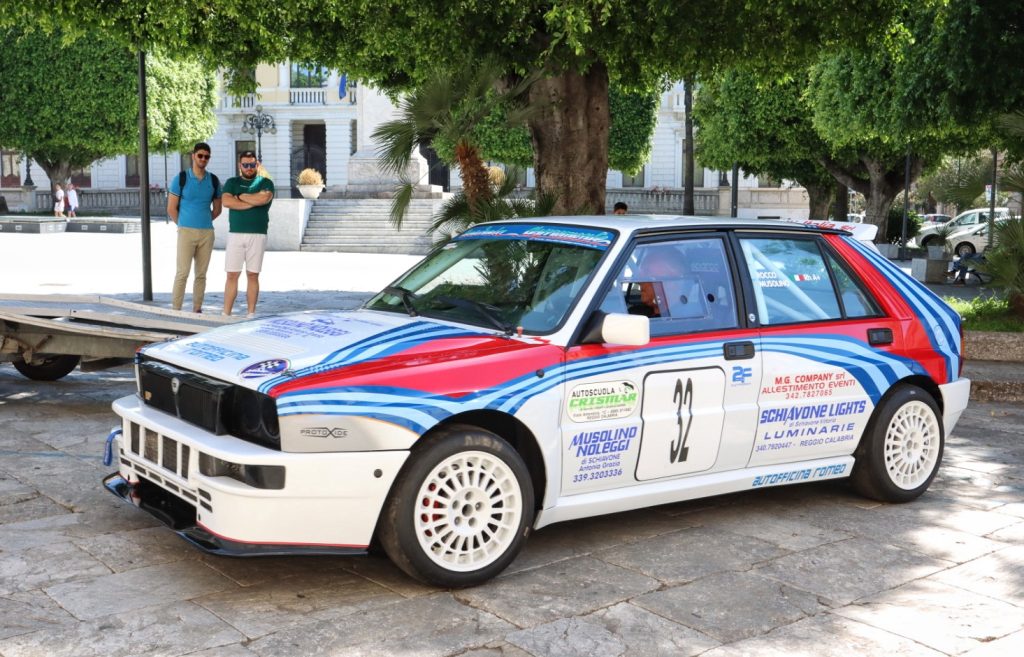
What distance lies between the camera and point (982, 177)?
14.3 metres

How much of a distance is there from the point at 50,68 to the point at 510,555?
43472 mm

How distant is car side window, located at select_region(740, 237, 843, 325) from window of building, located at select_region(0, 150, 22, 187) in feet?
212

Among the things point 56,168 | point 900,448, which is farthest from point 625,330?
point 56,168

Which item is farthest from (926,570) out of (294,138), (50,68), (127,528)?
(294,138)

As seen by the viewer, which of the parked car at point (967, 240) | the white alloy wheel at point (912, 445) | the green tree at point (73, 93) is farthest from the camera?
the green tree at point (73, 93)

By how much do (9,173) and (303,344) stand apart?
66.3m

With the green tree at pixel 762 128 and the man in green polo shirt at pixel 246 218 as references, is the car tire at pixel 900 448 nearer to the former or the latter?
the man in green polo shirt at pixel 246 218

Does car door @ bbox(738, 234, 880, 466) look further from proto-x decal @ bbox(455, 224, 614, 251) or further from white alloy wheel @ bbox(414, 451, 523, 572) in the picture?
white alloy wheel @ bbox(414, 451, 523, 572)

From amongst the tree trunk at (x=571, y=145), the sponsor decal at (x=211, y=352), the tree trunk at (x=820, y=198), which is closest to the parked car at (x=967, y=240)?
the tree trunk at (x=820, y=198)

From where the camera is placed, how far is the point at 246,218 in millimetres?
12148

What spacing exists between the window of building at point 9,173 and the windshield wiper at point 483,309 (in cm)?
6423

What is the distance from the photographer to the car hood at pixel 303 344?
15.8 ft

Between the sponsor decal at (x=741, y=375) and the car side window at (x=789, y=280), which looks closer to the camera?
the sponsor decal at (x=741, y=375)

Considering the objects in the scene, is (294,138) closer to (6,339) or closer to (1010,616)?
(6,339)
